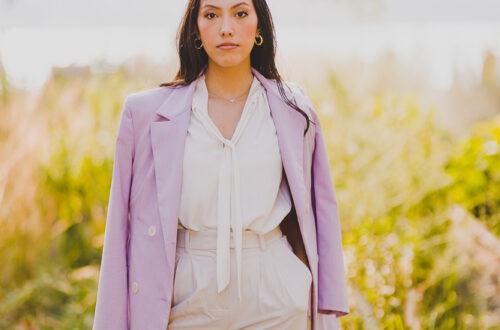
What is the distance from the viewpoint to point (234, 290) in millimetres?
2041

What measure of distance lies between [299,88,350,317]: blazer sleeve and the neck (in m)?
0.27

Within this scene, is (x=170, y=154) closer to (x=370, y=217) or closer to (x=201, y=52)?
(x=201, y=52)

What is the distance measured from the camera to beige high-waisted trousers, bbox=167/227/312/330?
6.66 feet

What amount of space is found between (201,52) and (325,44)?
5756 millimetres

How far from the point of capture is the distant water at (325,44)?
258 inches

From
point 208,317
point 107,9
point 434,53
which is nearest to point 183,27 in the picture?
point 208,317

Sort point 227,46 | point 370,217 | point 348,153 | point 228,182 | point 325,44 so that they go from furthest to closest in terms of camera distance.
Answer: point 325,44
point 348,153
point 370,217
point 227,46
point 228,182

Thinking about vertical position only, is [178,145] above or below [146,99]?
below

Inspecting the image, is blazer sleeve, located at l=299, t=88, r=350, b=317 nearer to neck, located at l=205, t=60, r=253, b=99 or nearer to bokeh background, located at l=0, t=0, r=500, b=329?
neck, located at l=205, t=60, r=253, b=99

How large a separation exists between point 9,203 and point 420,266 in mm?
2801

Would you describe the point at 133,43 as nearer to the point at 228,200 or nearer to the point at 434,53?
the point at 434,53

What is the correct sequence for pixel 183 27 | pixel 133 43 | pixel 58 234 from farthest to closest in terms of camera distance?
pixel 133 43 < pixel 58 234 < pixel 183 27

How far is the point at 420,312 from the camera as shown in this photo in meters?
3.49

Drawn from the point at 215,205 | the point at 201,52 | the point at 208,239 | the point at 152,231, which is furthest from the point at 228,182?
the point at 201,52
